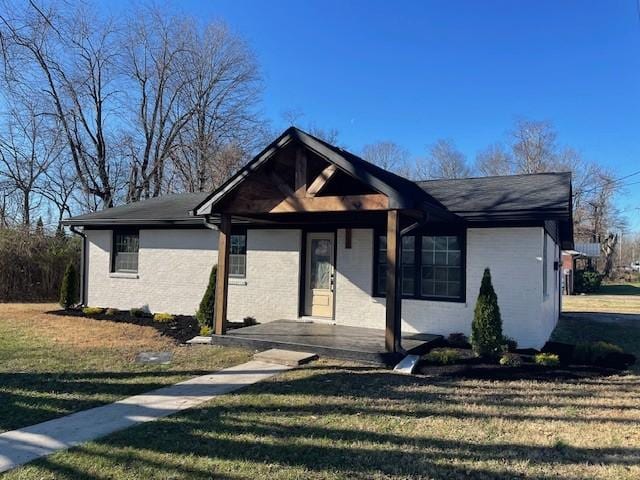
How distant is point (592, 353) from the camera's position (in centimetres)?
853

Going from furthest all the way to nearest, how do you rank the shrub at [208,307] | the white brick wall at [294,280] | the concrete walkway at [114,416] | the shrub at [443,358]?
1. the shrub at [208,307]
2. the white brick wall at [294,280]
3. the shrub at [443,358]
4. the concrete walkway at [114,416]

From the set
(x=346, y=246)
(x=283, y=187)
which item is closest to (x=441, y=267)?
(x=346, y=246)

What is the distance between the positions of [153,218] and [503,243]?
921 centimetres

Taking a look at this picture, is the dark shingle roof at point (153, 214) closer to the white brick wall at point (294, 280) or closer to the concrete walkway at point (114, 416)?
the white brick wall at point (294, 280)

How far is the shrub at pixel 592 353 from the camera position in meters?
8.37

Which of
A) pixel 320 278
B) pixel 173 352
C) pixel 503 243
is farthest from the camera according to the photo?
pixel 320 278

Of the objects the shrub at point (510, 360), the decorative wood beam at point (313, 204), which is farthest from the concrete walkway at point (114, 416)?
the shrub at point (510, 360)

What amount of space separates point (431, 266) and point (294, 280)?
11.1 ft

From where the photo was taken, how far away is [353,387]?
639cm

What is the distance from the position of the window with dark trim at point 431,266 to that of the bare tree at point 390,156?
34.7 meters

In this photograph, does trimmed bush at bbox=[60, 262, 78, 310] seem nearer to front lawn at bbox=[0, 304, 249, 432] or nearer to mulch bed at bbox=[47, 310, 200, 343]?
mulch bed at bbox=[47, 310, 200, 343]

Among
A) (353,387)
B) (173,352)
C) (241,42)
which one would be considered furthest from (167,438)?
(241,42)

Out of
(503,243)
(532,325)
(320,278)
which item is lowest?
(532,325)

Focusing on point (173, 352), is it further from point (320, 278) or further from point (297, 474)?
point (297, 474)
